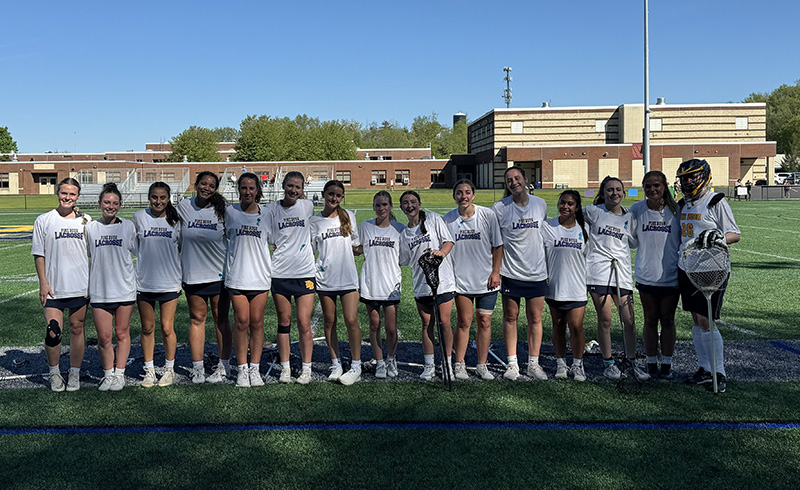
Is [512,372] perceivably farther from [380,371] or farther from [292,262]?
[292,262]

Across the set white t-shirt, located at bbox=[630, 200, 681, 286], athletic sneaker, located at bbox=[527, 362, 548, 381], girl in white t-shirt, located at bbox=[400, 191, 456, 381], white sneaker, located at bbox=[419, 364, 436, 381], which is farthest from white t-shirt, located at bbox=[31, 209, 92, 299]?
white t-shirt, located at bbox=[630, 200, 681, 286]

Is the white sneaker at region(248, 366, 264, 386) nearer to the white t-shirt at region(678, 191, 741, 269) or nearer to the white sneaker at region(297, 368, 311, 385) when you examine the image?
the white sneaker at region(297, 368, 311, 385)

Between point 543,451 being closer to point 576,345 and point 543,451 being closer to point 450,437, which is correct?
point 450,437

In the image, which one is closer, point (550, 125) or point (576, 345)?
point (576, 345)

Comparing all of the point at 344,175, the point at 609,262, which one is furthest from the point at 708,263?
the point at 344,175

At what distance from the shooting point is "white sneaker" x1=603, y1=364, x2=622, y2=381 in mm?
5648

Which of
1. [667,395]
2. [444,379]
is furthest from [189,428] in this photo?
[667,395]

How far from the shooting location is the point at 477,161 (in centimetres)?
7362

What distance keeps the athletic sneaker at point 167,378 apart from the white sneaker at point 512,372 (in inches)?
115

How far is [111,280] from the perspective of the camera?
539 cm

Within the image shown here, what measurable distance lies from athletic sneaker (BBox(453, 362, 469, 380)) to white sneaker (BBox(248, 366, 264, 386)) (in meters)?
1.70

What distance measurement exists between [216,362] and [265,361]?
47cm

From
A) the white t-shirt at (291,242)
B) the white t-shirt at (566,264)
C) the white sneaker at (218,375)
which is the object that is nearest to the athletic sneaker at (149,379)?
the white sneaker at (218,375)

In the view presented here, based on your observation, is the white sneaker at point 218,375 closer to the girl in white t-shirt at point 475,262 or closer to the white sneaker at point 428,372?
the white sneaker at point 428,372
